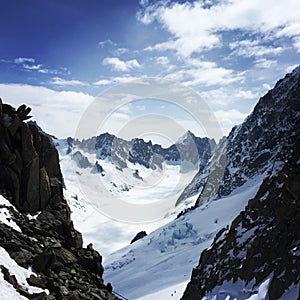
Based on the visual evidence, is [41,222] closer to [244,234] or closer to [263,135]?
[244,234]

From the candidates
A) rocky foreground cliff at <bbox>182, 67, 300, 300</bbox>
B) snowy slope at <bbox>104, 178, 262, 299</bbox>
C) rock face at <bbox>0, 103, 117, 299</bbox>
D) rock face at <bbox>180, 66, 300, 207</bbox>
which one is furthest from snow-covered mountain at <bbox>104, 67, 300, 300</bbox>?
rock face at <bbox>0, 103, 117, 299</bbox>

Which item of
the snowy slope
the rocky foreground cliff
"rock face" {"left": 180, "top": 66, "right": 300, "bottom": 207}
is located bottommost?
the rocky foreground cliff

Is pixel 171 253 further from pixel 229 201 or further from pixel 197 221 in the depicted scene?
pixel 229 201

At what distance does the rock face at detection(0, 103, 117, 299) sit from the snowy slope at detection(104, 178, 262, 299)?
157ft

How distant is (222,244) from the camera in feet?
186

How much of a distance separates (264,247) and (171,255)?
7247 centimetres

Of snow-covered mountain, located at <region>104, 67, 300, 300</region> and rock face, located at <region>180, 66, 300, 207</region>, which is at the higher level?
rock face, located at <region>180, 66, 300, 207</region>

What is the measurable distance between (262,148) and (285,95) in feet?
72.5

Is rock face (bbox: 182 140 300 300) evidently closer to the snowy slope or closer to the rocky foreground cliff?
the rocky foreground cliff

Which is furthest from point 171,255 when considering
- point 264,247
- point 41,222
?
point 41,222

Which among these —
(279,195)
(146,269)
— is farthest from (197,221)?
(279,195)

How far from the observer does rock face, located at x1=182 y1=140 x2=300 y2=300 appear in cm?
3425

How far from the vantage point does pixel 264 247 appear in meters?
42.1

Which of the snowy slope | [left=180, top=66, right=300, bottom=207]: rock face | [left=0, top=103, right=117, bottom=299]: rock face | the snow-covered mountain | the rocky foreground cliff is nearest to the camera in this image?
[left=0, top=103, right=117, bottom=299]: rock face
